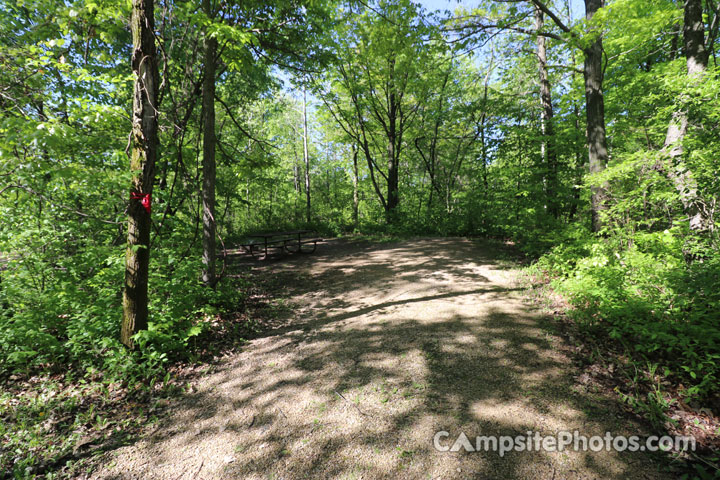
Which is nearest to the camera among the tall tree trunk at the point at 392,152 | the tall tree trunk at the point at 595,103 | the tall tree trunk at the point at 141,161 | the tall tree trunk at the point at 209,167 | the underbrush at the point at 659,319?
the underbrush at the point at 659,319

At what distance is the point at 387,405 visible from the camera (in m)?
2.74

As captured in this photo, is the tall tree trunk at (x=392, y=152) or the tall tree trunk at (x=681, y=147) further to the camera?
the tall tree trunk at (x=392, y=152)

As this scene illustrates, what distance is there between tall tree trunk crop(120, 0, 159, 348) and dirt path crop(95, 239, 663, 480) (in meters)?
1.20

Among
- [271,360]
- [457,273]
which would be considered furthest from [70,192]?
[457,273]

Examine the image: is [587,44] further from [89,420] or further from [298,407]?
[89,420]

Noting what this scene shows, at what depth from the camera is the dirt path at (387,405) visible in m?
2.15

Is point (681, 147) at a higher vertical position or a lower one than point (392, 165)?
lower

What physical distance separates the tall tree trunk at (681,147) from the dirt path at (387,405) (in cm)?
223

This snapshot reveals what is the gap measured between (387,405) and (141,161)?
3.62 metres

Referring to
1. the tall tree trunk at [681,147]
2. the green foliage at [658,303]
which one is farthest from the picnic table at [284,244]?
the tall tree trunk at [681,147]

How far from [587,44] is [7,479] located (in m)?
9.13

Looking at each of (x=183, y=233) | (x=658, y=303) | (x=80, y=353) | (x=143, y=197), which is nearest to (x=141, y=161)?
(x=143, y=197)

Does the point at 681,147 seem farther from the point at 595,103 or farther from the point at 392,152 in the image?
the point at 392,152

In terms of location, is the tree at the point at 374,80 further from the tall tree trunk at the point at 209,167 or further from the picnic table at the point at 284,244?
the tall tree trunk at the point at 209,167
